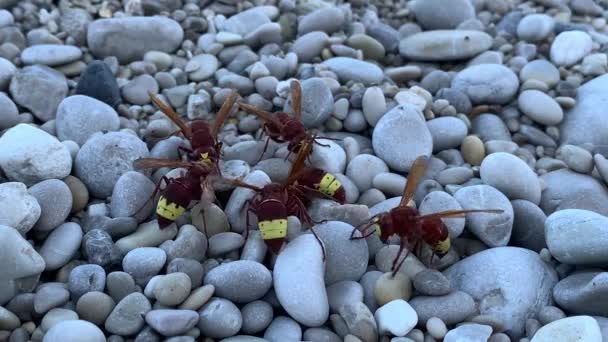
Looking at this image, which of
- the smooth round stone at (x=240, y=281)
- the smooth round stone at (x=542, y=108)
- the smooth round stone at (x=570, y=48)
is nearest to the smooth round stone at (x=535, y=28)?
the smooth round stone at (x=570, y=48)

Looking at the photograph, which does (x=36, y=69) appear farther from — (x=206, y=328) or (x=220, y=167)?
(x=206, y=328)

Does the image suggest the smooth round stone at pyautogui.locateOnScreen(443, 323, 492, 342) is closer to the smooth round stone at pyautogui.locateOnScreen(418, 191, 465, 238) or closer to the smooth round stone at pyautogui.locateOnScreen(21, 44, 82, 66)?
the smooth round stone at pyautogui.locateOnScreen(418, 191, 465, 238)

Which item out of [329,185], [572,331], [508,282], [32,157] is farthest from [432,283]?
[32,157]

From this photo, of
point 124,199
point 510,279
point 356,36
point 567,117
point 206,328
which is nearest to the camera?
point 206,328

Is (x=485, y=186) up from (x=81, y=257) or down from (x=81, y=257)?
up

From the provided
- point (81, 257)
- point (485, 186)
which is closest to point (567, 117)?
point (485, 186)

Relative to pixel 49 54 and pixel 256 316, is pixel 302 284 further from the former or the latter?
pixel 49 54

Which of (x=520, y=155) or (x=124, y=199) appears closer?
(x=124, y=199)

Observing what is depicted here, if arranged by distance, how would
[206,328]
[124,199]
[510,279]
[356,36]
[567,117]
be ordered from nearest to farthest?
1. [206,328]
2. [510,279]
3. [124,199]
4. [567,117]
5. [356,36]
